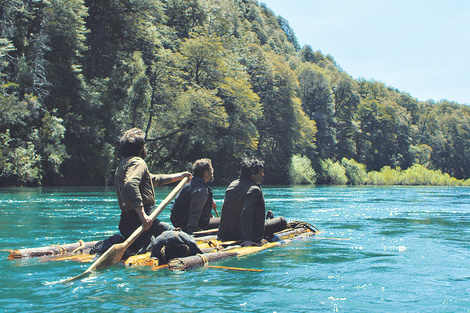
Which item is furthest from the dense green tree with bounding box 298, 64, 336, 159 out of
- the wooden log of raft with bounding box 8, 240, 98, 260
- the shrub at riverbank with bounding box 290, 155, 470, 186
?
the wooden log of raft with bounding box 8, 240, 98, 260

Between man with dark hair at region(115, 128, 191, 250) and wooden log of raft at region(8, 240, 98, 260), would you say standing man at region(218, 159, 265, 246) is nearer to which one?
man with dark hair at region(115, 128, 191, 250)

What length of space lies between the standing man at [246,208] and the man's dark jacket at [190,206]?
48cm

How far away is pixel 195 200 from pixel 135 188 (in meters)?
2.25

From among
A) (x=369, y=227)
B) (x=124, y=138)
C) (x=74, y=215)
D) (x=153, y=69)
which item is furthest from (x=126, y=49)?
(x=124, y=138)

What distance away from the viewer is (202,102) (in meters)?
40.3

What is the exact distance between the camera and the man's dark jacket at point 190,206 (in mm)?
8023

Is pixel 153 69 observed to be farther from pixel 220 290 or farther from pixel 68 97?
pixel 220 290

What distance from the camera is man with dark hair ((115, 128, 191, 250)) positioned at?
596 centimetres

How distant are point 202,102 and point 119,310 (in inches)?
1424

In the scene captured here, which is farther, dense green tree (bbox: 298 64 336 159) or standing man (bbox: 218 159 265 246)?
dense green tree (bbox: 298 64 336 159)

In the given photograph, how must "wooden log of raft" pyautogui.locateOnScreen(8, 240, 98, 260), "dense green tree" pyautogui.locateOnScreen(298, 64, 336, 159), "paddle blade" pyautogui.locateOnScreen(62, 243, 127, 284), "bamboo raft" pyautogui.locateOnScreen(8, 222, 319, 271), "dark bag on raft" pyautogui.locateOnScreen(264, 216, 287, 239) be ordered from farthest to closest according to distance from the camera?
"dense green tree" pyautogui.locateOnScreen(298, 64, 336, 159)
"dark bag on raft" pyautogui.locateOnScreen(264, 216, 287, 239)
"wooden log of raft" pyautogui.locateOnScreen(8, 240, 98, 260)
"bamboo raft" pyautogui.locateOnScreen(8, 222, 319, 271)
"paddle blade" pyautogui.locateOnScreen(62, 243, 127, 284)

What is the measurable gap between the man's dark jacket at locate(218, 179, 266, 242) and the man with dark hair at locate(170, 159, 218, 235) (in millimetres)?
482

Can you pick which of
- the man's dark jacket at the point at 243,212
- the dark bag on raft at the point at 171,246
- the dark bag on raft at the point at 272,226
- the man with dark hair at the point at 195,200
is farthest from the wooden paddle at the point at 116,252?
the dark bag on raft at the point at 272,226

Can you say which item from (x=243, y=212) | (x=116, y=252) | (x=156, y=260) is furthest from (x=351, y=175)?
(x=116, y=252)
